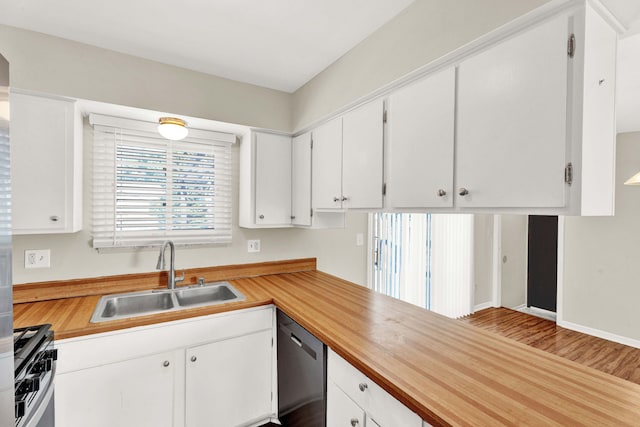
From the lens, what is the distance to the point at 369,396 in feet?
3.64

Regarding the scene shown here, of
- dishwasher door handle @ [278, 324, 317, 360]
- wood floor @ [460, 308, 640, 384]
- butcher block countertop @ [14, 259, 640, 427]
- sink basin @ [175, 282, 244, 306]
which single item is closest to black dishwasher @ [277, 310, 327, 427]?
dishwasher door handle @ [278, 324, 317, 360]

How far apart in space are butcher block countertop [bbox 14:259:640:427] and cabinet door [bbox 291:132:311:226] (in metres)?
0.57

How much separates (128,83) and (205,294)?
5.13 feet

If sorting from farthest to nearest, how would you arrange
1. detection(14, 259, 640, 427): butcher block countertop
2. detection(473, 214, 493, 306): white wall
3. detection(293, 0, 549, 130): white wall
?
detection(473, 214, 493, 306): white wall < detection(293, 0, 549, 130): white wall < detection(14, 259, 640, 427): butcher block countertop

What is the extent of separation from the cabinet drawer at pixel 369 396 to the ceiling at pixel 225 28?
174 cm

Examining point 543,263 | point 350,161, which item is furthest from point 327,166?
point 543,263

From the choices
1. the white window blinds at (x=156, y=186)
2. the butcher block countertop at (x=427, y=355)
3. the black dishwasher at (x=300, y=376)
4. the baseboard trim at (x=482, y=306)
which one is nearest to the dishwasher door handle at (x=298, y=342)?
the black dishwasher at (x=300, y=376)

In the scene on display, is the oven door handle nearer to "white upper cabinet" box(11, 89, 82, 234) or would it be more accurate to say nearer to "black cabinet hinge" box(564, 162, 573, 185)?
"white upper cabinet" box(11, 89, 82, 234)

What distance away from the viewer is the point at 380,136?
164cm

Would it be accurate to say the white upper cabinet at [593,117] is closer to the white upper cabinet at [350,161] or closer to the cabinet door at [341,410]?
the white upper cabinet at [350,161]

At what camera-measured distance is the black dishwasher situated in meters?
1.43

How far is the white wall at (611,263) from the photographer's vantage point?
345 cm

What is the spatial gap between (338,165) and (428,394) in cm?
140

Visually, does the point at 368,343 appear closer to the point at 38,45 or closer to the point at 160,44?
the point at 160,44
